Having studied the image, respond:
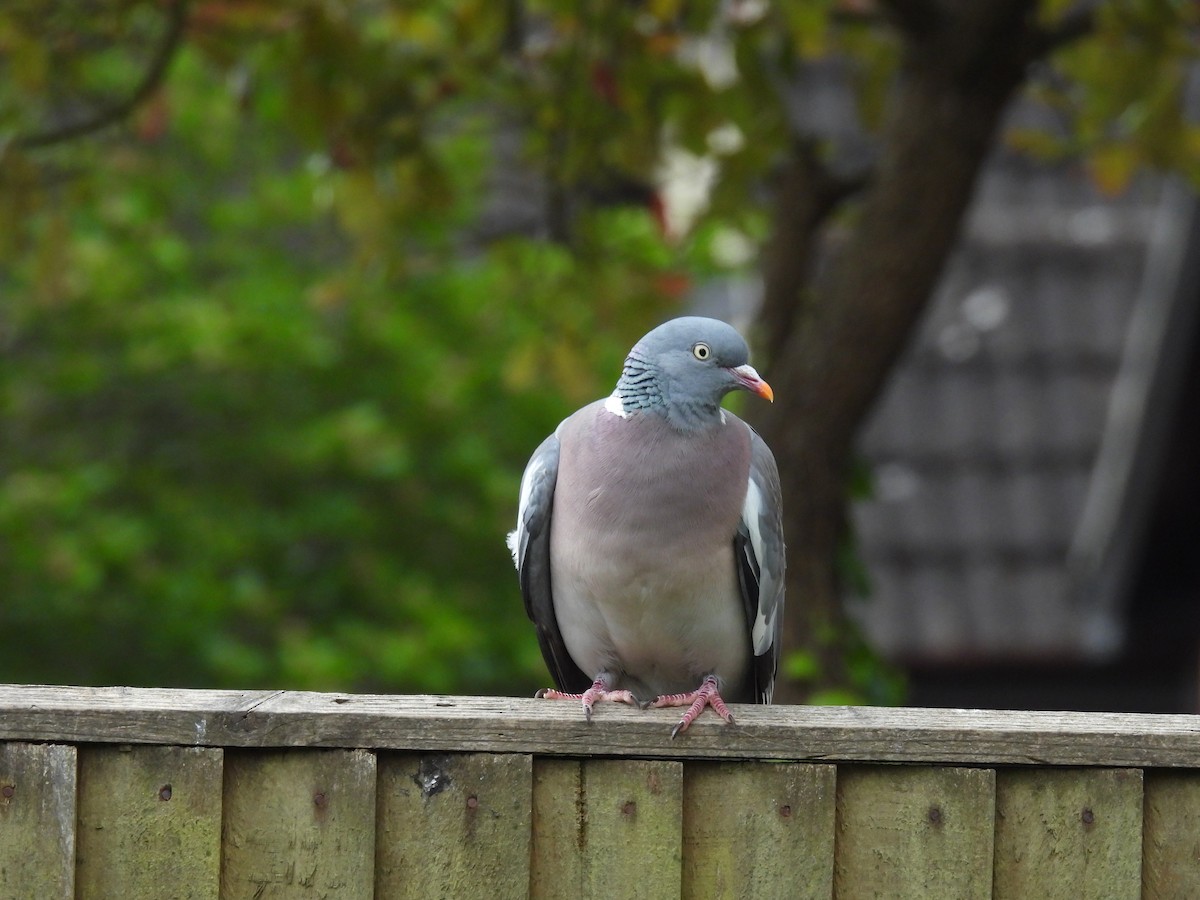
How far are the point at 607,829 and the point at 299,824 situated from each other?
0.44 m

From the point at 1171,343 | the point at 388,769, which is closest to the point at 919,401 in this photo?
the point at 1171,343

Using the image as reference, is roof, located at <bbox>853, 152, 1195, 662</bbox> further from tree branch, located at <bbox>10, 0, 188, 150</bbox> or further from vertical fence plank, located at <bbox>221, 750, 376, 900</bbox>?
vertical fence plank, located at <bbox>221, 750, 376, 900</bbox>

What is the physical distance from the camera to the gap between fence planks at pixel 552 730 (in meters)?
2.17

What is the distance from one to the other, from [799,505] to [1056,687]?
385 centimetres

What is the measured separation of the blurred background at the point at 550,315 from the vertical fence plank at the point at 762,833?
7.18 feet

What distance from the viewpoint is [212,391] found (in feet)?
22.6

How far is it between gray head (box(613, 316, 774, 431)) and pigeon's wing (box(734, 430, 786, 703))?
7.4 inches

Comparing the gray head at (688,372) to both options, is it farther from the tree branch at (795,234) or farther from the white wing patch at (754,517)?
the tree branch at (795,234)

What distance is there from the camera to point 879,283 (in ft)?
14.8

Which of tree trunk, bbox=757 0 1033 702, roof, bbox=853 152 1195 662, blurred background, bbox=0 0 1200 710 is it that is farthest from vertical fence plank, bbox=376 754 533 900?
roof, bbox=853 152 1195 662

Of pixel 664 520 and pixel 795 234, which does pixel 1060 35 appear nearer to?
pixel 795 234

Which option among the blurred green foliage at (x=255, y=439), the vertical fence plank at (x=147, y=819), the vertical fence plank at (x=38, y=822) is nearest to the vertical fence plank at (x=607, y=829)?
the vertical fence plank at (x=147, y=819)

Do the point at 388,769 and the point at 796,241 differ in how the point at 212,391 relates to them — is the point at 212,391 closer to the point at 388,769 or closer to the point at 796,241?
the point at 796,241

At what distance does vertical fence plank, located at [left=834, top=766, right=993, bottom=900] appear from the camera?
223 centimetres
